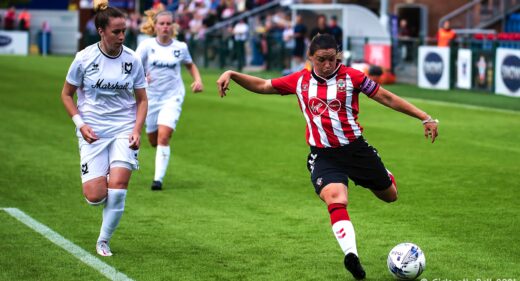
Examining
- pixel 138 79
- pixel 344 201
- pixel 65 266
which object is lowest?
pixel 65 266

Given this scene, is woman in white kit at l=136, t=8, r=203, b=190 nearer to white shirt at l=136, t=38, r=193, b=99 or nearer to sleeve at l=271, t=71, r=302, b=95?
white shirt at l=136, t=38, r=193, b=99

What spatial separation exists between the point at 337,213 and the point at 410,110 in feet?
3.31

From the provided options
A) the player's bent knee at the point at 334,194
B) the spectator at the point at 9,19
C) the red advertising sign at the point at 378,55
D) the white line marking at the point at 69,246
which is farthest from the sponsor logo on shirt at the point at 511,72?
the spectator at the point at 9,19

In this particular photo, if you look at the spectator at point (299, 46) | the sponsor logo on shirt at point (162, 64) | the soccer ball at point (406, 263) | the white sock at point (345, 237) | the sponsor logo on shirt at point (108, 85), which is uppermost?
the spectator at point (299, 46)

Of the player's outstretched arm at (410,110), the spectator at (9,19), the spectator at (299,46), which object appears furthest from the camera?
the spectator at (9,19)

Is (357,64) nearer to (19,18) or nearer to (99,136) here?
(99,136)

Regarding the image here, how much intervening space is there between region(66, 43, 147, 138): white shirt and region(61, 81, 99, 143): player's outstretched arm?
0.23 ft

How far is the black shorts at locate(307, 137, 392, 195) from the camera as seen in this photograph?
8.92 meters

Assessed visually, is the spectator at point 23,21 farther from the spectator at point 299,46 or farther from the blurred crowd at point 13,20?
the spectator at point 299,46

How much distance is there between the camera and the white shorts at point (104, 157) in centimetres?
941

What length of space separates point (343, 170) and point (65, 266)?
7.87 ft

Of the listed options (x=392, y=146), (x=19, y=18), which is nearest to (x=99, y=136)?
(x=392, y=146)

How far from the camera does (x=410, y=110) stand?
872 centimetres

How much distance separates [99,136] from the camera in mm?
9500
